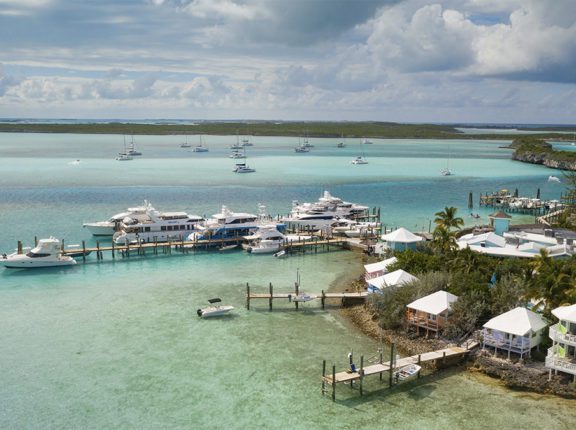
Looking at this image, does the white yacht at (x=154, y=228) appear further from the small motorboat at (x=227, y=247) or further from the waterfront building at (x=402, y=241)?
the waterfront building at (x=402, y=241)

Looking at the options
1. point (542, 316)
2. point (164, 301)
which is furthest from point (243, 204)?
point (542, 316)

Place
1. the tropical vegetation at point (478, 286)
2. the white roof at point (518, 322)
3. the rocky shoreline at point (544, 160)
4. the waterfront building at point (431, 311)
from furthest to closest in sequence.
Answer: the rocky shoreline at point (544, 160) < the waterfront building at point (431, 311) < the tropical vegetation at point (478, 286) < the white roof at point (518, 322)

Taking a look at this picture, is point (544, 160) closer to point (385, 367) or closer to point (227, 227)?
point (227, 227)

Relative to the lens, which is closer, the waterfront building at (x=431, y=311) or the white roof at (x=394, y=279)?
the waterfront building at (x=431, y=311)

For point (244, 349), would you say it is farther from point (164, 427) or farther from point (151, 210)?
point (151, 210)

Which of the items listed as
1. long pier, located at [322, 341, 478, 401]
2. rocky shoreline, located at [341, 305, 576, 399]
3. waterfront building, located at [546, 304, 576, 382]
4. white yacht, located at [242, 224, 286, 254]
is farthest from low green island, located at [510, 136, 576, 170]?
long pier, located at [322, 341, 478, 401]

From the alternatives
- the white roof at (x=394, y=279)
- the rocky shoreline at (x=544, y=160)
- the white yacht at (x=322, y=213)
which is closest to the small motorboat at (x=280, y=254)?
the white yacht at (x=322, y=213)

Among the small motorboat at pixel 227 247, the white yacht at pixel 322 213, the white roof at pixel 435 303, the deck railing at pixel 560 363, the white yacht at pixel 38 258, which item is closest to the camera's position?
the deck railing at pixel 560 363
